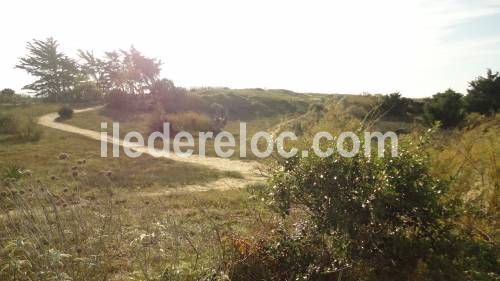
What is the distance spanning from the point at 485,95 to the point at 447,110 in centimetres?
317

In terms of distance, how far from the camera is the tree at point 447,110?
53.4 feet

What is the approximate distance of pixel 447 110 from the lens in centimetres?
1644

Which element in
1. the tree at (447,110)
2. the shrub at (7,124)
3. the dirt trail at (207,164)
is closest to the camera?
the dirt trail at (207,164)

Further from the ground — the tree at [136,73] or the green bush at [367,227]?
the tree at [136,73]

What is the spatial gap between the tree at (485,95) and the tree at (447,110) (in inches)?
49.0

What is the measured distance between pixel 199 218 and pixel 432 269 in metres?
3.92

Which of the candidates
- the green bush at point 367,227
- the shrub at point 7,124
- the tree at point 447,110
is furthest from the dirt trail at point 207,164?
the tree at point 447,110

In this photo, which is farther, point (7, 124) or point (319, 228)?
point (7, 124)

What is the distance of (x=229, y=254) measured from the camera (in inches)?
180

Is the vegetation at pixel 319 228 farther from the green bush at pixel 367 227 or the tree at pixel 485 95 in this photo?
the tree at pixel 485 95

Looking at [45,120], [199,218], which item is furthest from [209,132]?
[199,218]

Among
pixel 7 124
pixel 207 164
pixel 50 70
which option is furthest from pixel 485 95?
pixel 50 70

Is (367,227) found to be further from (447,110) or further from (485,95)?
(485,95)

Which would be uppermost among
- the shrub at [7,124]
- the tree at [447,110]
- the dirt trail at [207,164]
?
the tree at [447,110]
